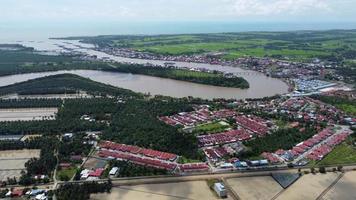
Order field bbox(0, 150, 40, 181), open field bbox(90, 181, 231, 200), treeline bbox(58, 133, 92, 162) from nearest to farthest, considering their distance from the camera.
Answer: open field bbox(90, 181, 231, 200) → field bbox(0, 150, 40, 181) → treeline bbox(58, 133, 92, 162)

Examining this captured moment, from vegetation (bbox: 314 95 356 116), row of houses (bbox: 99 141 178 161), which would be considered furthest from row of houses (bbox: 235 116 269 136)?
vegetation (bbox: 314 95 356 116)

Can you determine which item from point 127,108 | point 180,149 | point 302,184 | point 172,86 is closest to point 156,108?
point 127,108

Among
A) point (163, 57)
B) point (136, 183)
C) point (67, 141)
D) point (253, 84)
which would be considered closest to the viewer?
point (136, 183)

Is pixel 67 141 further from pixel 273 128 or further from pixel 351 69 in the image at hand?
pixel 351 69

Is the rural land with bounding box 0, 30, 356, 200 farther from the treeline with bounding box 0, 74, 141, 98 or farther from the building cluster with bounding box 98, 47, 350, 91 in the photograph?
the building cluster with bounding box 98, 47, 350, 91

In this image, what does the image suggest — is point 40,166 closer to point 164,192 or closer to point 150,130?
point 164,192

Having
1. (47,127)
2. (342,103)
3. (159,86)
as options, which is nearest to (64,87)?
(159,86)
